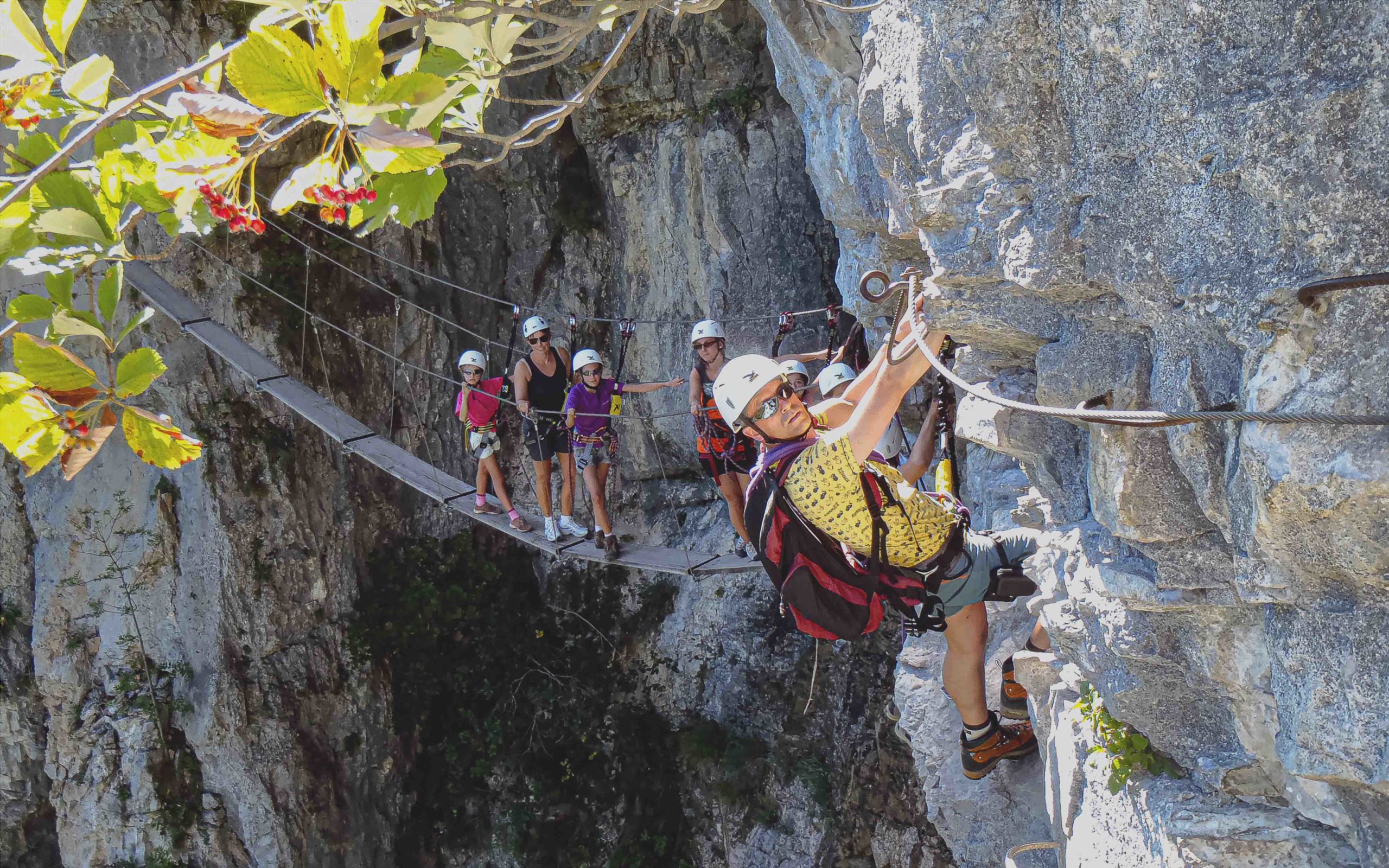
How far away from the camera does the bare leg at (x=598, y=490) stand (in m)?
5.94

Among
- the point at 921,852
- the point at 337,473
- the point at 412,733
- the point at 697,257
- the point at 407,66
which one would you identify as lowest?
the point at 921,852

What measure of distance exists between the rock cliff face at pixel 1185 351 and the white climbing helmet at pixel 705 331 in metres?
2.63

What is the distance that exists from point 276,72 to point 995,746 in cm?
318

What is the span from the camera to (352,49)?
139 cm

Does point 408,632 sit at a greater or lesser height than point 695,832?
greater

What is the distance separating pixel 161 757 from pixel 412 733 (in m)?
1.94

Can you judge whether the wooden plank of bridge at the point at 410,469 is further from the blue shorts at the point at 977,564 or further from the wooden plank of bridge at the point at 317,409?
the blue shorts at the point at 977,564

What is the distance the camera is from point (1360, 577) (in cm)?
156

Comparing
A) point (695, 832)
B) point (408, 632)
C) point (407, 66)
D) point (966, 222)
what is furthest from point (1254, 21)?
point (408, 632)

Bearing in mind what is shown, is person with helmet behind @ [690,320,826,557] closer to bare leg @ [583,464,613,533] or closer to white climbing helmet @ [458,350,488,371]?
bare leg @ [583,464,613,533]

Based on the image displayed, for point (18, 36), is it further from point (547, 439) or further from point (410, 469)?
point (410, 469)

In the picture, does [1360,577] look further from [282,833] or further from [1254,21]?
[282,833]

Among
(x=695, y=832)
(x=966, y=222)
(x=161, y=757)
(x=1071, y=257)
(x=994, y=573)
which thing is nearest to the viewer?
(x=1071, y=257)

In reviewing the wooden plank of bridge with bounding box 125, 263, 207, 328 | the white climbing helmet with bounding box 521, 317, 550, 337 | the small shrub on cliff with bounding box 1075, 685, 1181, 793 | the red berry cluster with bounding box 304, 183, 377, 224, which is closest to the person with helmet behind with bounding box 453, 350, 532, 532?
the white climbing helmet with bounding box 521, 317, 550, 337
